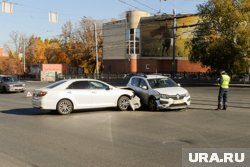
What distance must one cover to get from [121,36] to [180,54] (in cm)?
1282

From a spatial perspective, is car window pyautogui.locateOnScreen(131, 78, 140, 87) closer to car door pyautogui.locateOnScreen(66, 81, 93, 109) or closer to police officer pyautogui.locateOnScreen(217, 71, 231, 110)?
car door pyautogui.locateOnScreen(66, 81, 93, 109)

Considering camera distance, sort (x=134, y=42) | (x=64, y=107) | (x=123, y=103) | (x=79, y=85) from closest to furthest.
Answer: (x=64, y=107) → (x=79, y=85) → (x=123, y=103) → (x=134, y=42)

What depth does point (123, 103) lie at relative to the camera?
58.8 ft

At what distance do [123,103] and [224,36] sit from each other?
91.9 feet

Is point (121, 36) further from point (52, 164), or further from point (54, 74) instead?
point (52, 164)

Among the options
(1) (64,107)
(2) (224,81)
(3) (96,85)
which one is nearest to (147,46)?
(2) (224,81)

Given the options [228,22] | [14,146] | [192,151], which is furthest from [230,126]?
[228,22]

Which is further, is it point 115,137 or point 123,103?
point 123,103

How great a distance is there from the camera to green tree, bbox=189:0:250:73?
4100 centimetres

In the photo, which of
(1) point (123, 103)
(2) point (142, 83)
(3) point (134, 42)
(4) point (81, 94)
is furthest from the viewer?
(3) point (134, 42)

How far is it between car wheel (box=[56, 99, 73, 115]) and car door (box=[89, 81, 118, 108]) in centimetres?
103

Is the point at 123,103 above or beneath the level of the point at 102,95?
beneath

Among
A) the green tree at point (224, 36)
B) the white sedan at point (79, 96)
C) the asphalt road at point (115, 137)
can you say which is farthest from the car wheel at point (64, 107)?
the green tree at point (224, 36)

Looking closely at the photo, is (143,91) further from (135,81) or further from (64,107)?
(64,107)
